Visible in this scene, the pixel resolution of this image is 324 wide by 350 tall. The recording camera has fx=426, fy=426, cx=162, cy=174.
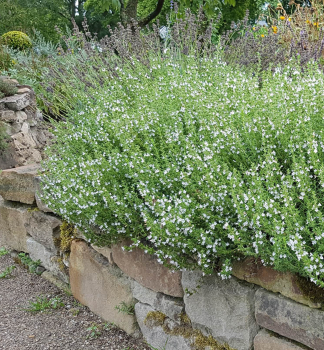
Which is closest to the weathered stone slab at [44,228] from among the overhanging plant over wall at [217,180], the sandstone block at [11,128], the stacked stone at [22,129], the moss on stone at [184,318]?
the overhanging plant over wall at [217,180]

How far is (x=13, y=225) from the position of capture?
449 cm

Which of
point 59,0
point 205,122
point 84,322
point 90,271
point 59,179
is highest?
point 59,0

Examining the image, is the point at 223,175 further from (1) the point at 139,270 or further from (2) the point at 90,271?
(2) the point at 90,271

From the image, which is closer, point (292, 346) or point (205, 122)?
point (292, 346)

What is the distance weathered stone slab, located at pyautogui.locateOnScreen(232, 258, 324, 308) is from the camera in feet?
6.33

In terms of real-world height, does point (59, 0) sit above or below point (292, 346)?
above

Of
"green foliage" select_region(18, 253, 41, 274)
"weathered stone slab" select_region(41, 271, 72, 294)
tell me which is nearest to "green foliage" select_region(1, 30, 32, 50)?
"green foliage" select_region(18, 253, 41, 274)

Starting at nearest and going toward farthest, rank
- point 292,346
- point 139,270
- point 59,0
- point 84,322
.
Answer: point 292,346, point 139,270, point 84,322, point 59,0

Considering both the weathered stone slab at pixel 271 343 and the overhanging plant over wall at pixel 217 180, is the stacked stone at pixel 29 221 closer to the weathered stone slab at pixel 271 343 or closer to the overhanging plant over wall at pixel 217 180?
the overhanging plant over wall at pixel 217 180

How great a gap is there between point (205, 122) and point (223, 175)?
439 mm

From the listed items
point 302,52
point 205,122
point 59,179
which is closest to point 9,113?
point 59,179

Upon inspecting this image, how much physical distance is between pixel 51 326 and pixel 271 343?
1.92 m

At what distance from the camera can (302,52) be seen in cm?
431

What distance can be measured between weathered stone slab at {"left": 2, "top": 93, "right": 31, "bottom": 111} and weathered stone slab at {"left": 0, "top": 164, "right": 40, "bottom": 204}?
2279mm
